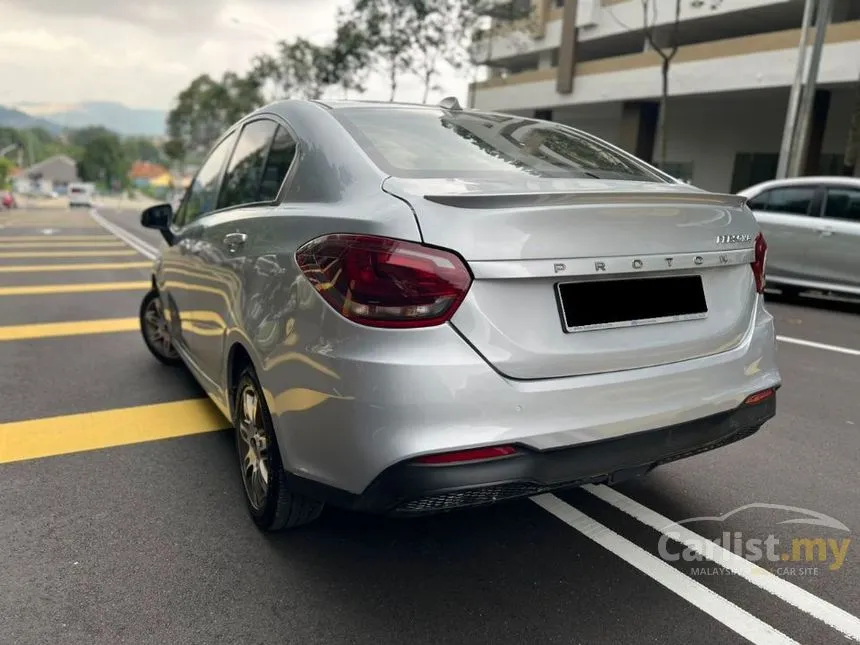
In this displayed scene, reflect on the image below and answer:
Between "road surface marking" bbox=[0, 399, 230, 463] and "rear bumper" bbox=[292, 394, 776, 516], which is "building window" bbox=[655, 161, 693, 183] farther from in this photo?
"rear bumper" bbox=[292, 394, 776, 516]

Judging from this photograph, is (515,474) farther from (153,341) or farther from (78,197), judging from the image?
(78,197)

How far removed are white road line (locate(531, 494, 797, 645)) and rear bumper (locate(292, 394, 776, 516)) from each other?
455mm

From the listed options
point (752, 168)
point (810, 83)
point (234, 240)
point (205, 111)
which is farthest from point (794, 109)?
point (205, 111)

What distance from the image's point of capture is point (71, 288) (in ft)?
29.0

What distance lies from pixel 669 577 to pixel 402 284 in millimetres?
1462

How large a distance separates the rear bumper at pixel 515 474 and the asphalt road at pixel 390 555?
427 mm

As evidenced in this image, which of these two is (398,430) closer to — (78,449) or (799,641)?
(799,641)

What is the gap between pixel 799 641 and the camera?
83.9 inches

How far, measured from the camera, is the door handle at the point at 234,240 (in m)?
2.85

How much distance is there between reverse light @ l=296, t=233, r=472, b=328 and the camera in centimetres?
197

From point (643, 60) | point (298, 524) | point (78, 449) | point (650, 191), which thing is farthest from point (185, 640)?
point (643, 60)

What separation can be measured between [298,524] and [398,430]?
0.92 m

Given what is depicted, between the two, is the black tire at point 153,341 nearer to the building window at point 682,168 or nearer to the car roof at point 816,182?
the car roof at point 816,182


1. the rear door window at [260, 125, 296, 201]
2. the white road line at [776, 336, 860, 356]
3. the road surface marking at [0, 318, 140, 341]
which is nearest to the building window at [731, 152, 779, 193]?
the white road line at [776, 336, 860, 356]
